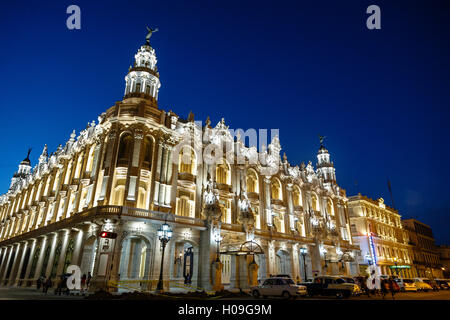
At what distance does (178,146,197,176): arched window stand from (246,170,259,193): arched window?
32.5ft

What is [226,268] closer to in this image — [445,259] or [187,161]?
[187,161]

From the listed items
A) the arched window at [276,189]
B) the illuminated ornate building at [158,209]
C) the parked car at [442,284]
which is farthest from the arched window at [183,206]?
Result: the parked car at [442,284]

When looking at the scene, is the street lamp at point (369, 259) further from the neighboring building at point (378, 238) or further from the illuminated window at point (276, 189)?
the illuminated window at point (276, 189)

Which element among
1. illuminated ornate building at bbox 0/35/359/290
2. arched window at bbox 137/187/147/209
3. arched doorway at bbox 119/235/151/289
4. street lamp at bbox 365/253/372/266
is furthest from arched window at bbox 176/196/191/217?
street lamp at bbox 365/253/372/266

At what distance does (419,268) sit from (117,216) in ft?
265

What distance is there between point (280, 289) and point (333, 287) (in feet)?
15.0

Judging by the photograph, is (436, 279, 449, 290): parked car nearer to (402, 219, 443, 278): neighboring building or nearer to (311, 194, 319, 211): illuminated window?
(311, 194, 319, 211): illuminated window

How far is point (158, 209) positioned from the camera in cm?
3134

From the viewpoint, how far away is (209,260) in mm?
31641

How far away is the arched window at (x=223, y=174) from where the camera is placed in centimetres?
4012

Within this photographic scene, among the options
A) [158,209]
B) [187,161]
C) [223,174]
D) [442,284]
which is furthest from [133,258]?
[442,284]

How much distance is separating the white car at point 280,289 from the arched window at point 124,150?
18.1 metres
